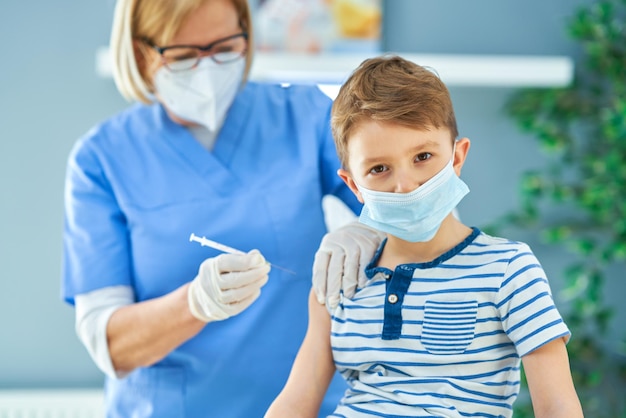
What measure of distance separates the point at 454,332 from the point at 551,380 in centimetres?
14

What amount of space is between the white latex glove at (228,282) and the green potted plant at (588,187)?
1788 millimetres

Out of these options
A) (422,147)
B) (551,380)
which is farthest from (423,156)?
(551,380)

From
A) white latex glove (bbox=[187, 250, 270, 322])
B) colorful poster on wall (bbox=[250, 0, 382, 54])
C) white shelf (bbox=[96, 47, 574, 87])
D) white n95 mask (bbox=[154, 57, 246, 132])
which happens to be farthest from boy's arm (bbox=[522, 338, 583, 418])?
colorful poster on wall (bbox=[250, 0, 382, 54])

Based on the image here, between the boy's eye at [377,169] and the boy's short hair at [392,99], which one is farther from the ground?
the boy's short hair at [392,99]

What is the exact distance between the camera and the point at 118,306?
148 centimetres

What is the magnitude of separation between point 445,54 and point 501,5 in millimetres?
293

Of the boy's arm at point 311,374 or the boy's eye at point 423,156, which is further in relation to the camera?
the boy's arm at point 311,374

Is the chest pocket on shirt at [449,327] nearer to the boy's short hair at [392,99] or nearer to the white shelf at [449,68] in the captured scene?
the boy's short hair at [392,99]

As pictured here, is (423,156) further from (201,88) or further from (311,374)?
(201,88)

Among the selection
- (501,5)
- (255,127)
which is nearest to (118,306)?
(255,127)

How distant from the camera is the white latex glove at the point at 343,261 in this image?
3.79 ft

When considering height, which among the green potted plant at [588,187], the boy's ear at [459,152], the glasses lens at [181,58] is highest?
the glasses lens at [181,58]

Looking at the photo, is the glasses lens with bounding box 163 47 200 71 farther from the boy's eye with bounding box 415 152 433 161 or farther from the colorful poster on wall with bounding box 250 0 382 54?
the colorful poster on wall with bounding box 250 0 382 54

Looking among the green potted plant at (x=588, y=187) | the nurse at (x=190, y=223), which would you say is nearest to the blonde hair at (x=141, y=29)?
the nurse at (x=190, y=223)
